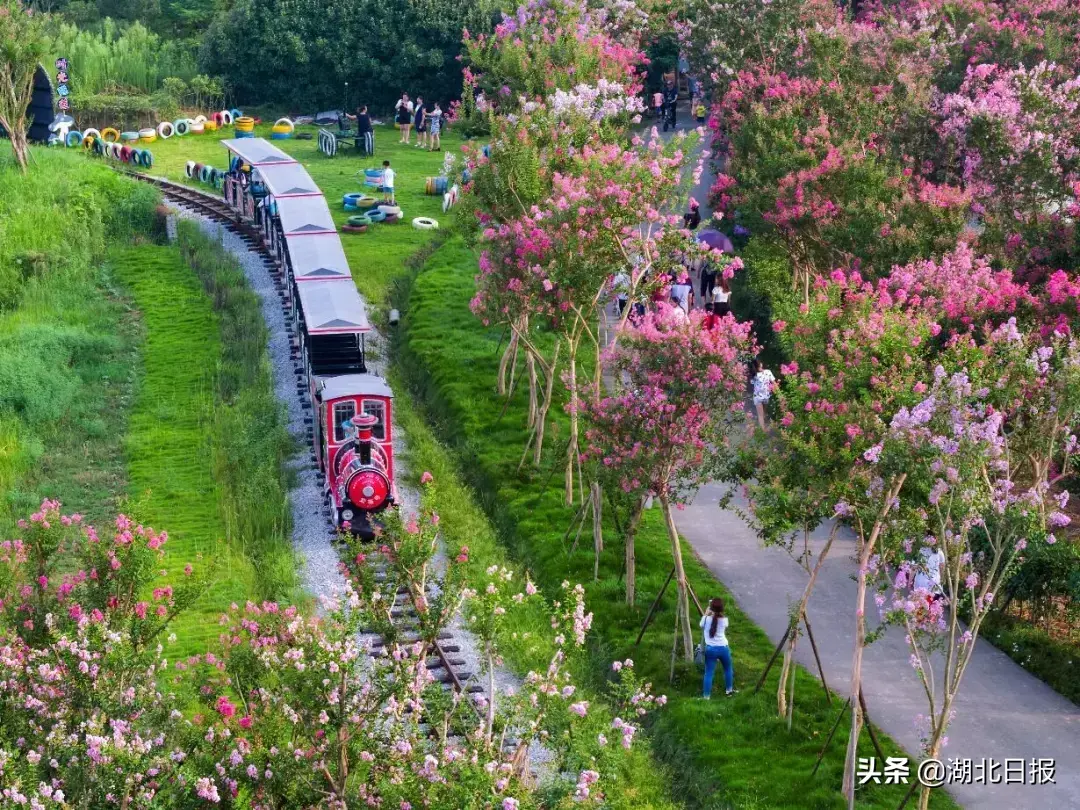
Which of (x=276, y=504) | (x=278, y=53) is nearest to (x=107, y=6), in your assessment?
(x=278, y=53)

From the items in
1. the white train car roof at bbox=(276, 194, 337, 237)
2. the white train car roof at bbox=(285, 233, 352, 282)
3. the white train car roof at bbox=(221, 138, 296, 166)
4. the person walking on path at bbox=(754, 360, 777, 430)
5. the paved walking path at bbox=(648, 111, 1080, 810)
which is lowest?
the paved walking path at bbox=(648, 111, 1080, 810)

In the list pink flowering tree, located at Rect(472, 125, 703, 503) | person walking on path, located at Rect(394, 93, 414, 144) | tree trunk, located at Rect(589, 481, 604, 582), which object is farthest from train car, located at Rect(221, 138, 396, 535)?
person walking on path, located at Rect(394, 93, 414, 144)

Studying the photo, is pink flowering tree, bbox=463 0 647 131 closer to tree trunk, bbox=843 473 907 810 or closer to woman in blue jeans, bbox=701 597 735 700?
woman in blue jeans, bbox=701 597 735 700

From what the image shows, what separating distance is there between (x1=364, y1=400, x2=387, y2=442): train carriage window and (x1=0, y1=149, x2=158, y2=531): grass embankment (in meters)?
5.79

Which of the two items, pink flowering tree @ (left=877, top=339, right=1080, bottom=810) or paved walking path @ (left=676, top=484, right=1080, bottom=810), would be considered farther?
paved walking path @ (left=676, top=484, right=1080, bottom=810)

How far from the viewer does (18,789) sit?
14.5 meters

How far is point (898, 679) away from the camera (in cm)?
2370

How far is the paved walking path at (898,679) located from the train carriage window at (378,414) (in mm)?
6048

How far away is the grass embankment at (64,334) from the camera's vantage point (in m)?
31.3

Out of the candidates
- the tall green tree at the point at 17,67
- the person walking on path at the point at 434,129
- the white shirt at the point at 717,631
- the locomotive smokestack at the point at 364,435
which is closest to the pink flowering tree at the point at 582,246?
the locomotive smokestack at the point at 364,435

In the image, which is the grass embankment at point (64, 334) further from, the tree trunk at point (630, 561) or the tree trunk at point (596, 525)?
the tree trunk at point (630, 561)

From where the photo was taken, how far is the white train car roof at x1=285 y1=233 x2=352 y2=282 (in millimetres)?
33844

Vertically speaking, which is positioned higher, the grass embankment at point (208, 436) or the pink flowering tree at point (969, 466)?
the pink flowering tree at point (969, 466)

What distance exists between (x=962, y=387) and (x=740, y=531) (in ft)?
38.1
